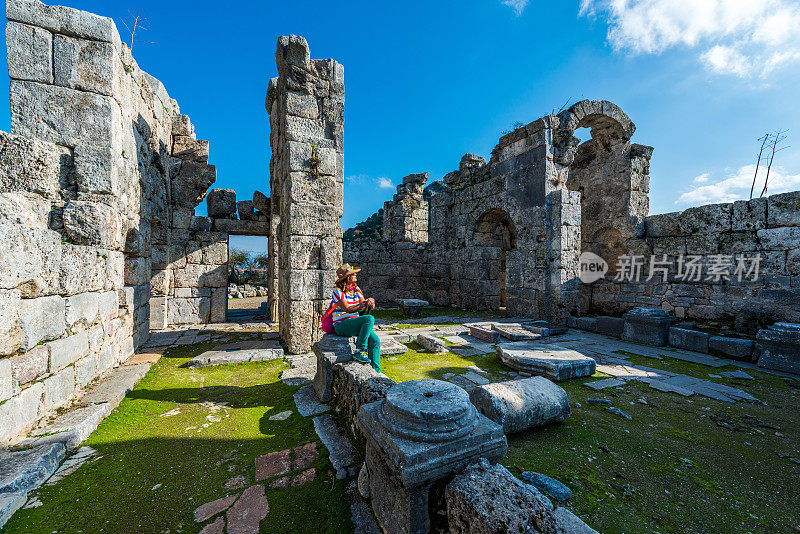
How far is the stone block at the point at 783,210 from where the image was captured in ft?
20.0

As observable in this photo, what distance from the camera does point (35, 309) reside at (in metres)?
2.94

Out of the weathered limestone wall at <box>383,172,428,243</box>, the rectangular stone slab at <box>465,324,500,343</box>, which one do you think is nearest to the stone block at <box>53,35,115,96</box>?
the rectangular stone slab at <box>465,324,500,343</box>

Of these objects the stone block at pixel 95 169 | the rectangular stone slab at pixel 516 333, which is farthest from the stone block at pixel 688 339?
the stone block at pixel 95 169

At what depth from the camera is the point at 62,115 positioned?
162 inches

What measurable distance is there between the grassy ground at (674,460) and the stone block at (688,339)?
196cm

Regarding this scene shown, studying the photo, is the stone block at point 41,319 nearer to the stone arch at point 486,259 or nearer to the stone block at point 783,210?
the stone arch at point 486,259

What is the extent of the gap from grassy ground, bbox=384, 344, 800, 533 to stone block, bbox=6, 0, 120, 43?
716cm

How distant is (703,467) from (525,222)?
742cm

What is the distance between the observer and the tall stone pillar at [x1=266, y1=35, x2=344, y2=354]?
18.5 ft

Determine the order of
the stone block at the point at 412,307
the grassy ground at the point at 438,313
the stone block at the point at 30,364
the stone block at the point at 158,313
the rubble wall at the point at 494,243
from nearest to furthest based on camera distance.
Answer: the stone block at the point at 30,364
the stone block at the point at 158,313
the rubble wall at the point at 494,243
the stone block at the point at 412,307
the grassy ground at the point at 438,313

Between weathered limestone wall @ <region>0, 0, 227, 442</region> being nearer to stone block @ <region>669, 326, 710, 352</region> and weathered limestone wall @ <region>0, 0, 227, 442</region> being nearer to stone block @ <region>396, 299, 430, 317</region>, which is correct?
stone block @ <region>396, 299, 430, 317</region>

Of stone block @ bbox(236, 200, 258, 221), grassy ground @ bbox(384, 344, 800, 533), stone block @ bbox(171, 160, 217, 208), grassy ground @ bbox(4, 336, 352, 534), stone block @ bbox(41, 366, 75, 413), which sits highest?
stone block @ bbox(171, 160, 217, 208)

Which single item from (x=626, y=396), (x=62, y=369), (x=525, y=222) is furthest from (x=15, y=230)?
(x=525, y=222)

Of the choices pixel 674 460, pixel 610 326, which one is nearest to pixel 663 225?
pixel 610 326
